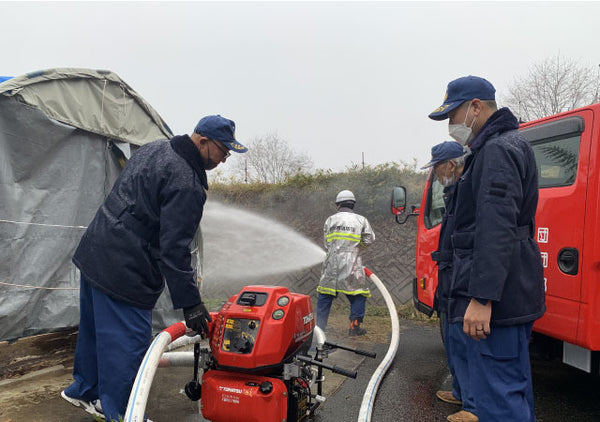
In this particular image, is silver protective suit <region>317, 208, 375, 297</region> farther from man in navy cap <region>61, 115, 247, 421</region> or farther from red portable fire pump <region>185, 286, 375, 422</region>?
man in navy cap <region>61, 115, 247, 421</region>

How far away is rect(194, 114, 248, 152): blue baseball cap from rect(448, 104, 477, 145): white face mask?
4.46 ft

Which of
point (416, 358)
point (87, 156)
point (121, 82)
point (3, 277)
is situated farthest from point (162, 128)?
point (416, 358)

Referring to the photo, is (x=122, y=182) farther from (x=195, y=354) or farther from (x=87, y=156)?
(x=87, y=156)

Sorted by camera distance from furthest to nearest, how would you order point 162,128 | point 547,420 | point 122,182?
point 162,128 → point 547,420 → point 122,182

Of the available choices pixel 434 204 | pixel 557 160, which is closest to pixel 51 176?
pixel 434 204

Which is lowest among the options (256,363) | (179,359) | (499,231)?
(179,359)

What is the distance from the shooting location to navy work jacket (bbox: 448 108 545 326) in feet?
7.07

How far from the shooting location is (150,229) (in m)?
2.91

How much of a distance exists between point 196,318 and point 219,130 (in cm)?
122

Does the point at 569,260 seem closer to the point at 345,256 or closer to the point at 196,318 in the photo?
the point at 196,318

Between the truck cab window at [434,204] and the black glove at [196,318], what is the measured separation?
298 centimetres

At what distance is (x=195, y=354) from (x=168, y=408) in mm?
984

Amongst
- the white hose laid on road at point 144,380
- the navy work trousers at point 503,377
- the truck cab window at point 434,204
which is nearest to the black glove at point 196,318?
the white hose laid on road at point 144,380

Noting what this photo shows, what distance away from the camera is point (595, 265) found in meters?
2.78
